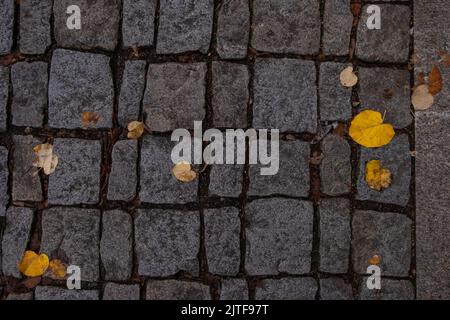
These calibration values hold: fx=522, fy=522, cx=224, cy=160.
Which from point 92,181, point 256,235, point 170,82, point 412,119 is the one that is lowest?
point 256,235

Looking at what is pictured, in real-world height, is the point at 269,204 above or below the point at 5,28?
below

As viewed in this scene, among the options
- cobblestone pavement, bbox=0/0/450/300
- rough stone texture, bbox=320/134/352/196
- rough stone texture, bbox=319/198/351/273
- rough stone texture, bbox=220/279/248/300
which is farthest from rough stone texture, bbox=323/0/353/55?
rough stone texture, bbox=220/279/248/300

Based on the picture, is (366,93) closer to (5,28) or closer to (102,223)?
(102,223)

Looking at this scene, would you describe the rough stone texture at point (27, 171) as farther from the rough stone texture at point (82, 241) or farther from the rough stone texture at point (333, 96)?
the rough stone texture at point (333, 96)

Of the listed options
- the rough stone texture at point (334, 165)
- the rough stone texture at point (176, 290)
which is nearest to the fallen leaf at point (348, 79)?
the rough stone texture at point (334, 165)

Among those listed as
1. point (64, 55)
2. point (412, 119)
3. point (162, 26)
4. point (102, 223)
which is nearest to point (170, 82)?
point (162, 26)

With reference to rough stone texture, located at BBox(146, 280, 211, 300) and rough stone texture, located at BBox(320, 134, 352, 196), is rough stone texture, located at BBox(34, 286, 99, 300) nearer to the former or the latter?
rough stone texture, located at BBox(146, 280, 211, 300)

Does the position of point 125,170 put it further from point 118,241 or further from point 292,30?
point 292,30
